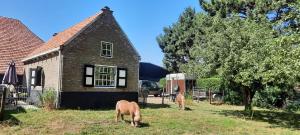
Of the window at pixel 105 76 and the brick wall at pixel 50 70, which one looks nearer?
the brick wall at pixel 50 70

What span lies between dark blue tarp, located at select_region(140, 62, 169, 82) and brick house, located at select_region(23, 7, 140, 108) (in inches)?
1449

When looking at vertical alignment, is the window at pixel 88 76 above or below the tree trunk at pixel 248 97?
above

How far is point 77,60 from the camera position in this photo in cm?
2236

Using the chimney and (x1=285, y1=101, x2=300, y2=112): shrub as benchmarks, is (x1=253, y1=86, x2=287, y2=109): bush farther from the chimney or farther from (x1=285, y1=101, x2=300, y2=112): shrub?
the chimney

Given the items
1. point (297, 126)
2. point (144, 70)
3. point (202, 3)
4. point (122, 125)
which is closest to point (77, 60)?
point (122, 125)

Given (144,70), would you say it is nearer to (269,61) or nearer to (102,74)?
(102,74)

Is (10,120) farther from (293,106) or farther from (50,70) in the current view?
(293,106)

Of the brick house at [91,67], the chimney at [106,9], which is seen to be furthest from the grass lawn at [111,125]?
the chimney at [106,9]

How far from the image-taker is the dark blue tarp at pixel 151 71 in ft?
205

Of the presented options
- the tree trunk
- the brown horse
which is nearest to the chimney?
the brown horse

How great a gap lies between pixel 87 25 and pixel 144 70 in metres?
39.9

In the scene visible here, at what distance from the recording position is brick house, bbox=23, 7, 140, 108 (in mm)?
21969

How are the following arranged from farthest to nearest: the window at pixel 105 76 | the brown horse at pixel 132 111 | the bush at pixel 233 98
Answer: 1. the bush at pixel 233 98
2. the window at pixel 105 76
3. the brown horse at pixel 132 111

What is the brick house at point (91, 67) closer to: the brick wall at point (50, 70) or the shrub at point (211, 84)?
the brick wall at point (50, 70)
